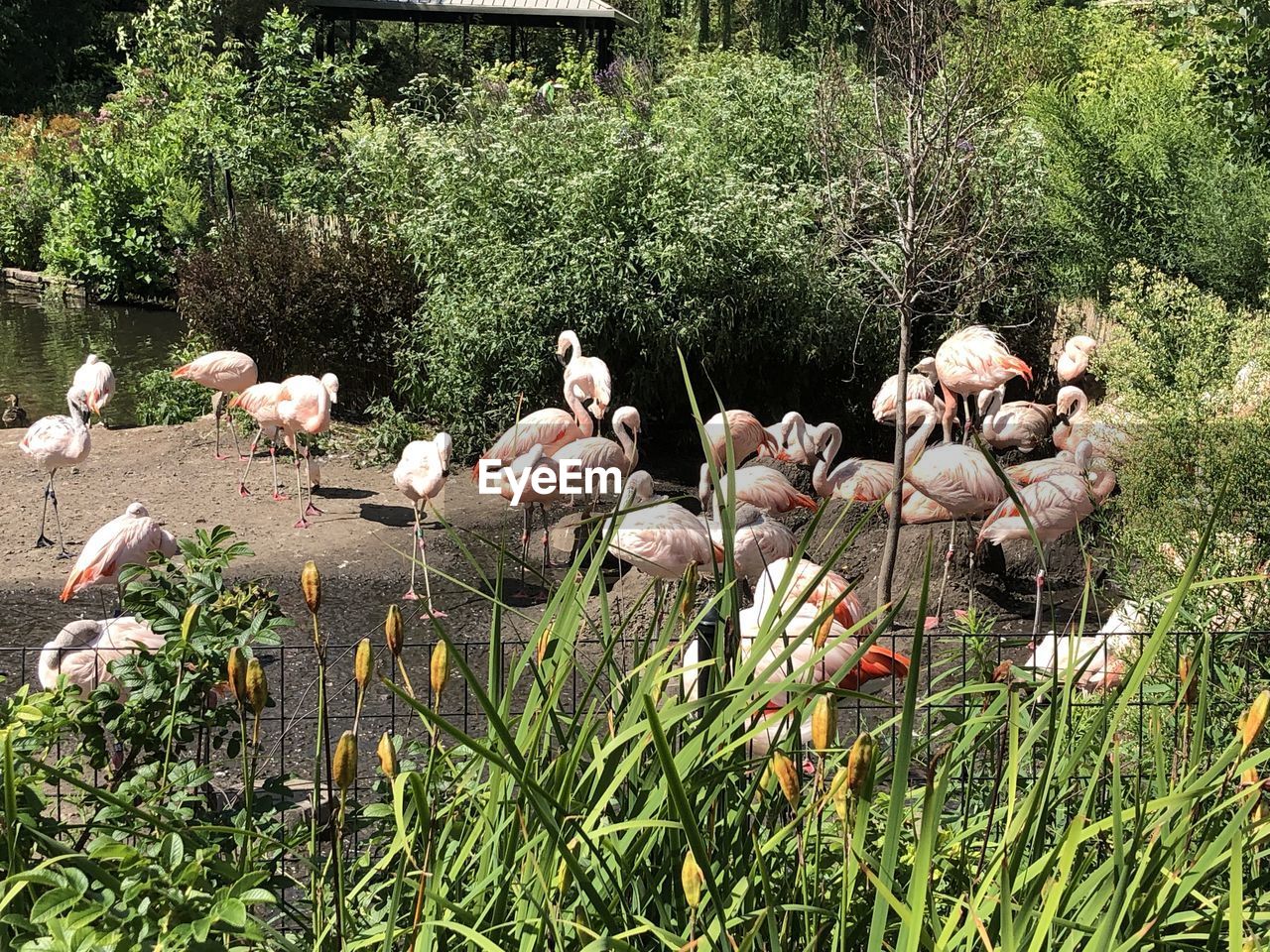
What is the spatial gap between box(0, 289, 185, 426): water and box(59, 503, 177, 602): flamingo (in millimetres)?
5052

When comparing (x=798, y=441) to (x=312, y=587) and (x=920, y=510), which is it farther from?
(x=312, y=587)

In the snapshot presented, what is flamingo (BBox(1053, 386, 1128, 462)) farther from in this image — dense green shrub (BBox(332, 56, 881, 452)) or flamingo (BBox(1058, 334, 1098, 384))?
dense green shrub (BBox(332, 56, 881, 452))

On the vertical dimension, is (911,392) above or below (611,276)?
below

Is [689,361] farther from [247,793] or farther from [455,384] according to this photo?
[247,793]

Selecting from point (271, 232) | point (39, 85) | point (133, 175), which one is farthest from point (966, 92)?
point (39, 85)

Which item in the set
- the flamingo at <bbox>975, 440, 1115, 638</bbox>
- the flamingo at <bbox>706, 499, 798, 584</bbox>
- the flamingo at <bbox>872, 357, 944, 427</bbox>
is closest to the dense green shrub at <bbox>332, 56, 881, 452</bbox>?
the flamingo at <bbox>872, 357, 944, 427</bbox>

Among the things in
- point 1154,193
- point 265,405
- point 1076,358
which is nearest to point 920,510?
point 1076,358

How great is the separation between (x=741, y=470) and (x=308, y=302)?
4.65 m

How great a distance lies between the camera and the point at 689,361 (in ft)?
31.2

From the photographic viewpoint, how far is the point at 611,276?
28.9ft

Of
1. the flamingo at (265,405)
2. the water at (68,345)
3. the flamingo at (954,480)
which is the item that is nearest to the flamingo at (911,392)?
the flamingo at (954,480)

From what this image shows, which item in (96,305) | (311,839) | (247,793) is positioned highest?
(247,793)

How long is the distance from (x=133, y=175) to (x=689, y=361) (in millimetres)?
A: 9643

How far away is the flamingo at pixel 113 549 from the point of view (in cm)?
510
